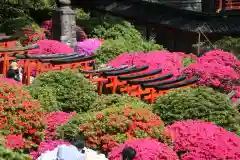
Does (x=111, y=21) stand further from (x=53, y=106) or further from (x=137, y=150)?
(x=137, y=150)

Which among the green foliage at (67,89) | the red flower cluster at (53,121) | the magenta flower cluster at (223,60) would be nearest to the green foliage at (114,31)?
the magenta flower cluster at (223,60)

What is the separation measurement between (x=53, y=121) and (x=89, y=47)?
8759 mm

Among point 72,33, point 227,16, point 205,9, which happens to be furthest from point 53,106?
point 205,9

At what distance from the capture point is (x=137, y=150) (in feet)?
27.7

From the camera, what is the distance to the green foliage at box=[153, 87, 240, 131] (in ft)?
35.0

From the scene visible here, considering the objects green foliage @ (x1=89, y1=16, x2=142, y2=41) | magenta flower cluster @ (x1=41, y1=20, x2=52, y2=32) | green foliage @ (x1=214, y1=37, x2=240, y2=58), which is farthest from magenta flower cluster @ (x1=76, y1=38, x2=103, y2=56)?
magenta flower cluster @ (x1=41, y1=20, x2=52, y2=32)

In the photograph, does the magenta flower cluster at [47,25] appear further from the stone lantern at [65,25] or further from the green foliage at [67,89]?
the green foliage at [67,89]

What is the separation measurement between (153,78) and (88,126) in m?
4.73

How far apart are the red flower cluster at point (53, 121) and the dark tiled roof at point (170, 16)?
49.2 feet

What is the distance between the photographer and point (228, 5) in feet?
84.9

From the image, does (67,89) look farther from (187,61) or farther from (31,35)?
(31,35)

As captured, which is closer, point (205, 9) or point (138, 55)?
point (138, 55)

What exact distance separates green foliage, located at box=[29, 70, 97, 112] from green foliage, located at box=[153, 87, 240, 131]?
1548mm

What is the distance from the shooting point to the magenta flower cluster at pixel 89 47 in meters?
18.4
